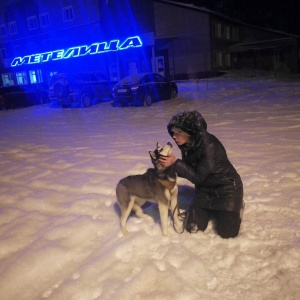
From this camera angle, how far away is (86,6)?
1107 inches

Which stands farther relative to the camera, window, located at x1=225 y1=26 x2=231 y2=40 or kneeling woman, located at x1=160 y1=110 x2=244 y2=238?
window, located at x1=225 y1=26 x2=231 y2=40

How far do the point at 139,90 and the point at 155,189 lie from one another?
41.6ft

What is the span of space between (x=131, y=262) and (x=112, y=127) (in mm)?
7622

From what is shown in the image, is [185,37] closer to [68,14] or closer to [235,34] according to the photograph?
[235,34]

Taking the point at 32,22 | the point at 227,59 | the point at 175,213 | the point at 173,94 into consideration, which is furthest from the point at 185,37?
the point at 175,213

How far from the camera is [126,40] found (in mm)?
24859

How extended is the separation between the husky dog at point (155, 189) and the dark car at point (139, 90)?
12336 millimetres

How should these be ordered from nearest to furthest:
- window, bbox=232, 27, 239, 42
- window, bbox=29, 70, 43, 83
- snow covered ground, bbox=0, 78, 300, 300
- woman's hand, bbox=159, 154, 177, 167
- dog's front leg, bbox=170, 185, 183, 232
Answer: snow covered ground, bbox=0, 78, 300, 300, woman's hand, bbox=159, 154, 177, 167, dog's front leg, bbox=170, 185, 183, 232, window, bbox=29, 70, 43, 83, window, bbox=232, 27, 239, 42

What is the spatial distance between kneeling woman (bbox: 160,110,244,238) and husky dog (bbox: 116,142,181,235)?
140mm

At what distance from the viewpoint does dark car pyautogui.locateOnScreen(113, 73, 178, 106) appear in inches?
595

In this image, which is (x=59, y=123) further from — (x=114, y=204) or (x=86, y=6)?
(x=86, y=6)

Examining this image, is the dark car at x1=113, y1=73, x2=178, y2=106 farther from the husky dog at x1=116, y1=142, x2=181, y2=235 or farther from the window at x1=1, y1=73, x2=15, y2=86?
the window at x1=1, y1=73, x2=15, y2=86

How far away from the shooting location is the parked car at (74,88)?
1595 cm

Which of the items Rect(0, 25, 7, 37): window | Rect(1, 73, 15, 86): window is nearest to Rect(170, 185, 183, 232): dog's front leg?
Rect(1, 73, 15, 86): window
